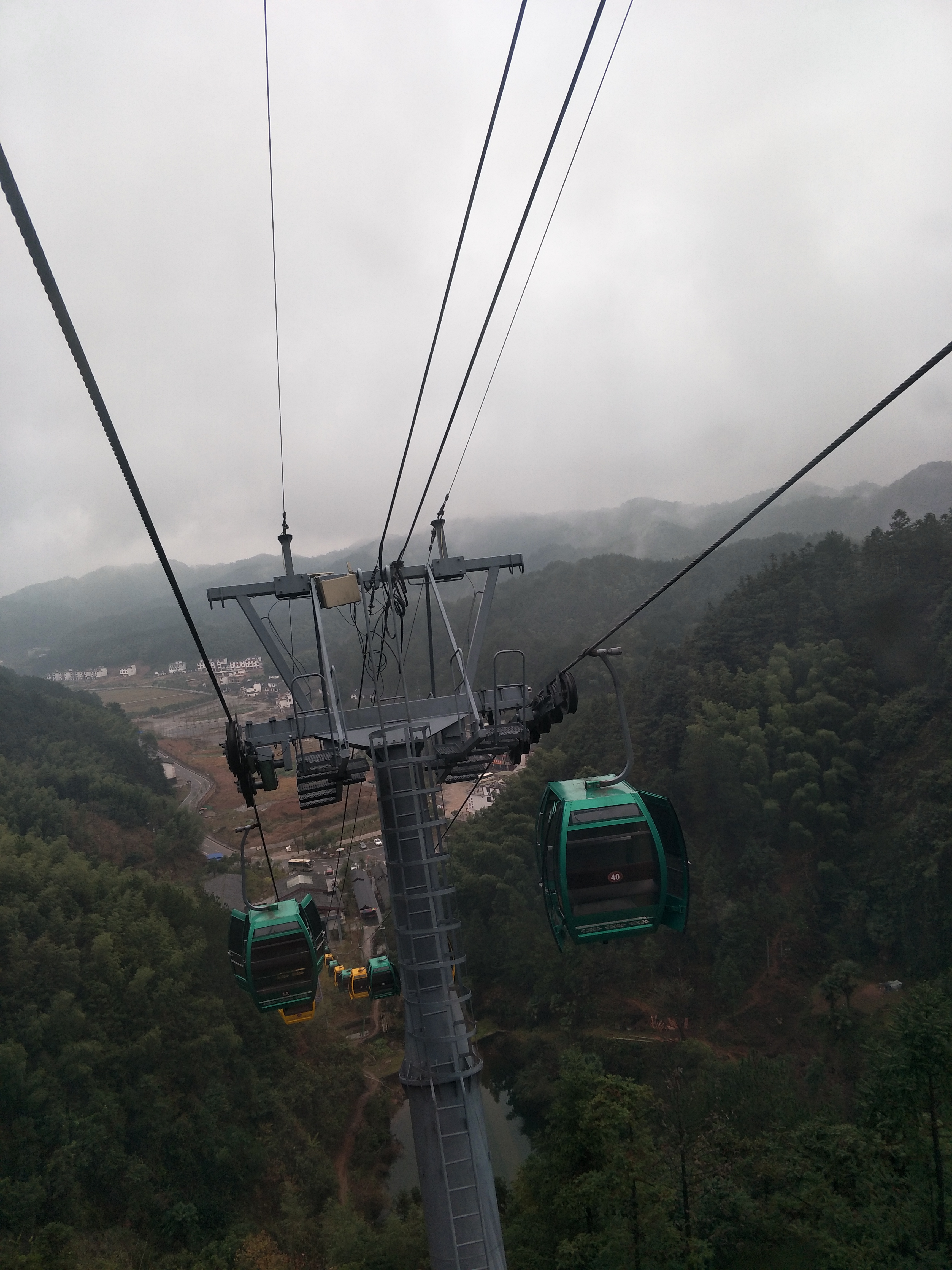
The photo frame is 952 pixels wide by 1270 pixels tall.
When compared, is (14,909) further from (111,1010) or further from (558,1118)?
(558,1118)

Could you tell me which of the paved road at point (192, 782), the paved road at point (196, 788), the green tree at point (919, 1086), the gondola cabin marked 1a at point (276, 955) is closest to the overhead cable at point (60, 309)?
the gondola cabin marked 1a at point (276, 955)

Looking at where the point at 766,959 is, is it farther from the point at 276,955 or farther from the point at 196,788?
the point at 196,788

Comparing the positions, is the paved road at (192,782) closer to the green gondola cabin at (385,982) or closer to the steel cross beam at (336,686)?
the green gondola cabin at (385,982)

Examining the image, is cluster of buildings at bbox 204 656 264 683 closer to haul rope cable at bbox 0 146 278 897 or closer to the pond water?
the pond water

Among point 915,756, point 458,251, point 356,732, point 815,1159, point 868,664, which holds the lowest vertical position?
point 815,1159

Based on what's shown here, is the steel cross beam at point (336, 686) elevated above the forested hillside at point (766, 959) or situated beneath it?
elevated above

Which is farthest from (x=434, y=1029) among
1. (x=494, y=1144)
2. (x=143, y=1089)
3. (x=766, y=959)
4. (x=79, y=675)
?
(x=79, y=675)

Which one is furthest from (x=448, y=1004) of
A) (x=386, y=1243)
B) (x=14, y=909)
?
(x=14, y=909)
